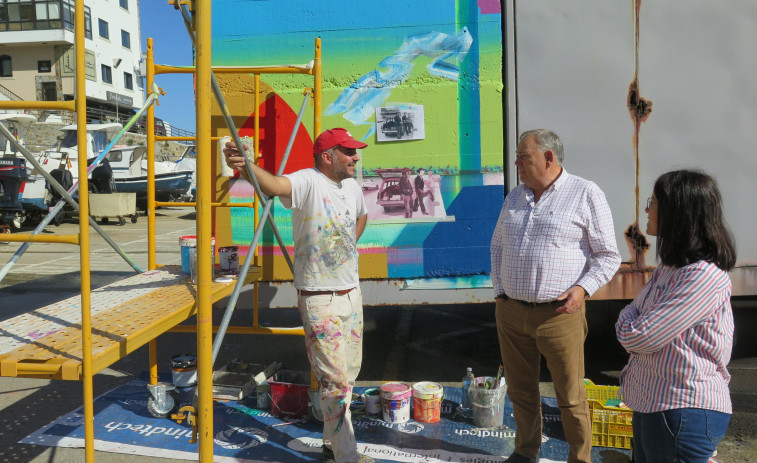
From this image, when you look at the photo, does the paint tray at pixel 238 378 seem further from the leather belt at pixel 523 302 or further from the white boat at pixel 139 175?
the white boat at pixel 139 175

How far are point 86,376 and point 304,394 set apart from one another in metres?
1.81

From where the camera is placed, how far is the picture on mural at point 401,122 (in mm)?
4020

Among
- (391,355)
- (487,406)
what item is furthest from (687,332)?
(391,355)

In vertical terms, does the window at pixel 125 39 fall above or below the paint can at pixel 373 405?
above

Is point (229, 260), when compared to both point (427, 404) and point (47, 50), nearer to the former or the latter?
point (427, 404)

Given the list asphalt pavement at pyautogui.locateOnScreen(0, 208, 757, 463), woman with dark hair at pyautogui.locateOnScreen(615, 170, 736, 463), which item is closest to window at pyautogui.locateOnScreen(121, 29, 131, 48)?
asphalt pavement at pyautogui.locateOnScreen(0, 208, 757, 463)

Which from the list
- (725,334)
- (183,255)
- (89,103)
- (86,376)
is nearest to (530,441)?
(725,334)

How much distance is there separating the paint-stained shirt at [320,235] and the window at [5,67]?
3977 centimetres

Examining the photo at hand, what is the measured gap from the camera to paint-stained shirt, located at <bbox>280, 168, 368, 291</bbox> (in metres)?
2.96

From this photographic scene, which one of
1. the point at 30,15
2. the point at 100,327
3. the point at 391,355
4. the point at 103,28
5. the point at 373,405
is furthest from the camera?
the point at 103,28

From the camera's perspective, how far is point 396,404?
142 inches

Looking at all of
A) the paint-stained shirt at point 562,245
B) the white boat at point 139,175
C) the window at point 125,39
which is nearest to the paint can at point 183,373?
the paint-stained shirt at point 562,245

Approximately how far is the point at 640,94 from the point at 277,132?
2.55 m

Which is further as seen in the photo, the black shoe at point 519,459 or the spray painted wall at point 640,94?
the spray painted wall at point 640,94
